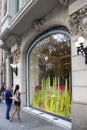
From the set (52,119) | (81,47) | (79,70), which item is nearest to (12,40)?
(52,119)

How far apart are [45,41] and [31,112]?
12.4 feet

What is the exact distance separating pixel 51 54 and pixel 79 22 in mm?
4189

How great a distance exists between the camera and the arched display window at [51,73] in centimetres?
1127

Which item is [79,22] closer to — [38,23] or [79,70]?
[79,70]

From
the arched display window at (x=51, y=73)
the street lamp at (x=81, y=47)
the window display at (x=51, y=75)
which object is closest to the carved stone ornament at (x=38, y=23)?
the arched display window at (x=51, y=73)

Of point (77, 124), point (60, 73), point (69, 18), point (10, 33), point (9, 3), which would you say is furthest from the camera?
point (9, 3)

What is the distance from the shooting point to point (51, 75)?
12820 mm

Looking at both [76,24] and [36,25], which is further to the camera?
[36,25]

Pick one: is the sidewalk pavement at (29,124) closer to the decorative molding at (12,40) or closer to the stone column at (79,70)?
the stone column at (79,70)

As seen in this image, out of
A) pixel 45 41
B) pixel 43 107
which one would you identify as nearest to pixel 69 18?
pixel 45 41

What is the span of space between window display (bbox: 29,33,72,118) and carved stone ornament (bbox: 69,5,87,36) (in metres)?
1.82

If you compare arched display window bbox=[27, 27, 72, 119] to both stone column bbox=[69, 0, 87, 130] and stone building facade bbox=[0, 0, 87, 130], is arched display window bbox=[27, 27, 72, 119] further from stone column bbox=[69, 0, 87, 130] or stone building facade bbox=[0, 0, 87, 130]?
stone column bbox=[69, 0, 87, 130]

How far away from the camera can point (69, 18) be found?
957 cm

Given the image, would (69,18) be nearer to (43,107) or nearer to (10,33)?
(43,107)
